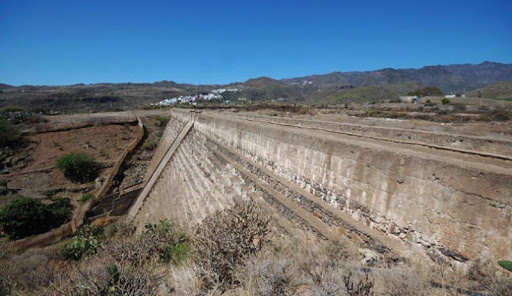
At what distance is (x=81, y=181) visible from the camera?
21281mm

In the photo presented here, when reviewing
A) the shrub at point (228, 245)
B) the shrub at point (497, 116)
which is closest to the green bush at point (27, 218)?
the shrub at point (228, 245)

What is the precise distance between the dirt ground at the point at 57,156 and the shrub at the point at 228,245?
1935 cm

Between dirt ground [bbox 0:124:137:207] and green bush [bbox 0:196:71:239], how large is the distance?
3366 millimetres

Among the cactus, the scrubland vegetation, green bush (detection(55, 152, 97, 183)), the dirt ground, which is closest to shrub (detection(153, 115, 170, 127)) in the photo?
the dirt ground

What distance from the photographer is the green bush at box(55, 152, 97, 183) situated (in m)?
20.7

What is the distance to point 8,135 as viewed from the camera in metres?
23.4

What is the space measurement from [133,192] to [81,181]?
214 inches

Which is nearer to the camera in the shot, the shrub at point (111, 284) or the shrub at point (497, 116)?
the shrub at point (111, 284)

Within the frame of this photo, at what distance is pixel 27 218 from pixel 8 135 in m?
14.1

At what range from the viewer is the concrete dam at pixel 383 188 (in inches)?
116

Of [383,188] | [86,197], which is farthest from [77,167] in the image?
[383,188]

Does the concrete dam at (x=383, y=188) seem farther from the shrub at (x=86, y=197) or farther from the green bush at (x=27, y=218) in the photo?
the shrub at (x=86, y=197)

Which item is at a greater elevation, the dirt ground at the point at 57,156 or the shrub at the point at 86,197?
the dirt ground at the point at 57,156

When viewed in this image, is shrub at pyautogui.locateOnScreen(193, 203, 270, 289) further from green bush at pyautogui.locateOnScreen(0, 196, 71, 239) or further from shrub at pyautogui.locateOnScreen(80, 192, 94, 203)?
shrub at pyautogui.locateOnScreen(80, 192, 94, 203)
